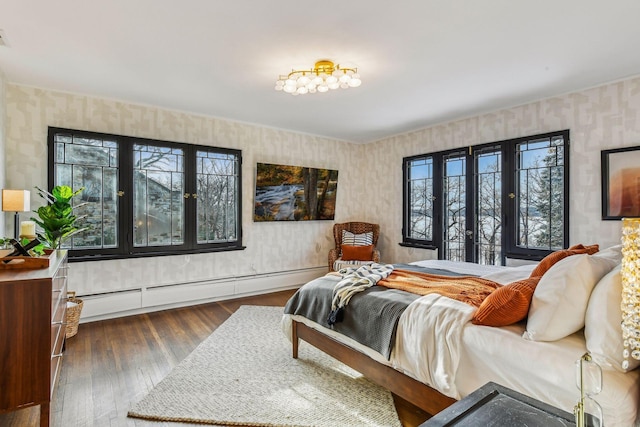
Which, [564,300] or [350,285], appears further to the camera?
[350,285]

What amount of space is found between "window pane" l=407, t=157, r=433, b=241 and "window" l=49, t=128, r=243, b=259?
2634 millimetres

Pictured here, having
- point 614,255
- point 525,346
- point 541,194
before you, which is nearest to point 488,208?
point 541,194

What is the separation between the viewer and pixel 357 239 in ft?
17.7

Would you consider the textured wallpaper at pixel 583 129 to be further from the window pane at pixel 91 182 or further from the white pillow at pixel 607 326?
the window pane at pixel 91 182

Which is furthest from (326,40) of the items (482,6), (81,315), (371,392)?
(81,315)

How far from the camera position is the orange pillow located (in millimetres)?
5160

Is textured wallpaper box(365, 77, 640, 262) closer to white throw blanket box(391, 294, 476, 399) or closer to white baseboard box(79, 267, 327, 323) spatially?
white throw blanket box(391, 294, 476, 399)

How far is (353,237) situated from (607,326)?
13.4 feet

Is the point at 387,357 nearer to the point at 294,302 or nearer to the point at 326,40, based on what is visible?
the point at 294,302

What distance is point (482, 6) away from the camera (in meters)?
2.10

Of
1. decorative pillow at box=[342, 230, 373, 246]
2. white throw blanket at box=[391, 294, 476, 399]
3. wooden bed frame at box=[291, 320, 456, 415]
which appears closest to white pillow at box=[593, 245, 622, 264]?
white throw blanket at box=[391, 294, 476, 399]

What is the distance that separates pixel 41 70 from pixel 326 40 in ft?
8.75

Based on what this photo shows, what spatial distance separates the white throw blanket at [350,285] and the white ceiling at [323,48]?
178cm

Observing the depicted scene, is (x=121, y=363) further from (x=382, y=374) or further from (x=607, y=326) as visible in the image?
(x=607, y=326)
